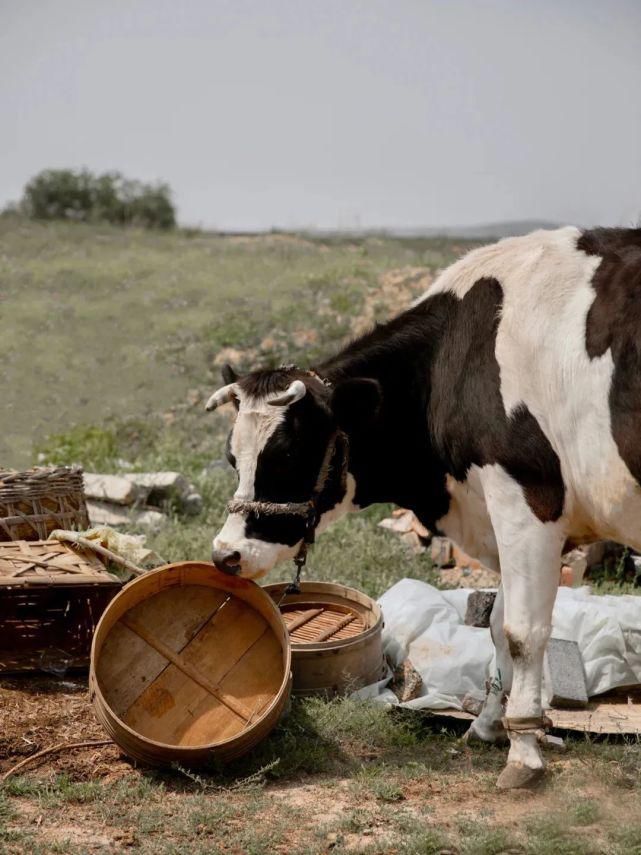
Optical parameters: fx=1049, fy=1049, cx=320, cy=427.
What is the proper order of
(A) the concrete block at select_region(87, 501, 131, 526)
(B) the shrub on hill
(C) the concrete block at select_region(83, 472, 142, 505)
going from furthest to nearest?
(B) the shrub on hill
(C) the concrete block at select_region(83, 472, 142, 505)
(A) the concrete block at select_region(87, 501, 131, 526)

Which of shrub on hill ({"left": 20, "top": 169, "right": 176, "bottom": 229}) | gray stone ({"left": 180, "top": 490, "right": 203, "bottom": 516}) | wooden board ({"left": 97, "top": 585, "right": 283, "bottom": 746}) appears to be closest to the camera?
wooden board ({"left": 97, "top": 585, "right": 283, "bottom": 746})

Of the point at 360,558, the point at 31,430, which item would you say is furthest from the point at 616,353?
the point at 31,430

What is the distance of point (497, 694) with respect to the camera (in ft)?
17.2

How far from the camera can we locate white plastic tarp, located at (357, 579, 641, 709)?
19.1ft

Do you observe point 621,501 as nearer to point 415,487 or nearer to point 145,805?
point 415,487

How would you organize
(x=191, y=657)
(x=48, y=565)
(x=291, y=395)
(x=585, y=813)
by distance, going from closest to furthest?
(x=585, y=813)
(x=291, y=395)
(x=191, y=657)
(x=48, y=565)

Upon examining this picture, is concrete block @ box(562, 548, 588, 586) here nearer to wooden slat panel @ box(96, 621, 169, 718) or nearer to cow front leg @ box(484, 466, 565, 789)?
cow front leg @ box(484, 466, 565, 789)

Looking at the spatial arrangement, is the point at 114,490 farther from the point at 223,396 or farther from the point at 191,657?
the point at 223,396

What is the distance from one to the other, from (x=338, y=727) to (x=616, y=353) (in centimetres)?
235

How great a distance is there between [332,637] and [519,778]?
167 cm

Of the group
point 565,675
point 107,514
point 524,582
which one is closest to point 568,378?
point 524,582

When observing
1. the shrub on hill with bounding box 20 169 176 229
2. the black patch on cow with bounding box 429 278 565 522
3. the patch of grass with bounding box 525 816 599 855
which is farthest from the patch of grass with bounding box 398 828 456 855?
the shrub on hill with bounding box 20 169 176 229

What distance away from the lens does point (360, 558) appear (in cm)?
830

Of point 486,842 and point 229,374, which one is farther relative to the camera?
point 229,374
